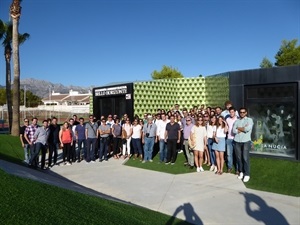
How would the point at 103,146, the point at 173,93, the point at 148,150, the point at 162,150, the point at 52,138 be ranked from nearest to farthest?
the point at 52,138, the point at 162,150, the point at 148,150, the point at 103,146, the point at 173,93

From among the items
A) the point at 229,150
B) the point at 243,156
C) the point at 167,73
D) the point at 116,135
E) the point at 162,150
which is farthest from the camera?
the point at 167,73

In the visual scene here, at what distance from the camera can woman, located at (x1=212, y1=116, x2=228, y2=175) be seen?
10180mm

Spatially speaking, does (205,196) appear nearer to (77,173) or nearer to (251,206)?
(251,206)

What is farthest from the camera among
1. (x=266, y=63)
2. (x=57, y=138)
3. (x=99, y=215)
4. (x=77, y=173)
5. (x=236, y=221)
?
(x=266, y=63)

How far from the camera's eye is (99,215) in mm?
5035

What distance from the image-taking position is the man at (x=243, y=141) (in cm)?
938

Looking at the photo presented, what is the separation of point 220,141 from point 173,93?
9.33m

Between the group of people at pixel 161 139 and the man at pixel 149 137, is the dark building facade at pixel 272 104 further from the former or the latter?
the man at pixel 149 137

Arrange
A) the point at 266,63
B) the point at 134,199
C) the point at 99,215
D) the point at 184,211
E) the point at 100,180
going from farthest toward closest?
the point at 266,63
the point at 100,180
the point at 134,199
the point at 184,211
the point at 99,215

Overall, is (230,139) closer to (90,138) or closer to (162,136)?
(162,136)

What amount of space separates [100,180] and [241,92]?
5739 millimetres

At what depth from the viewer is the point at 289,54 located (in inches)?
1248

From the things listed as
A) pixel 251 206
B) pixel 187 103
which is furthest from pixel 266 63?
pixel 251 206

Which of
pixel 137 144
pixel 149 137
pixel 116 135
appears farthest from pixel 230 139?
pixel 116 135
